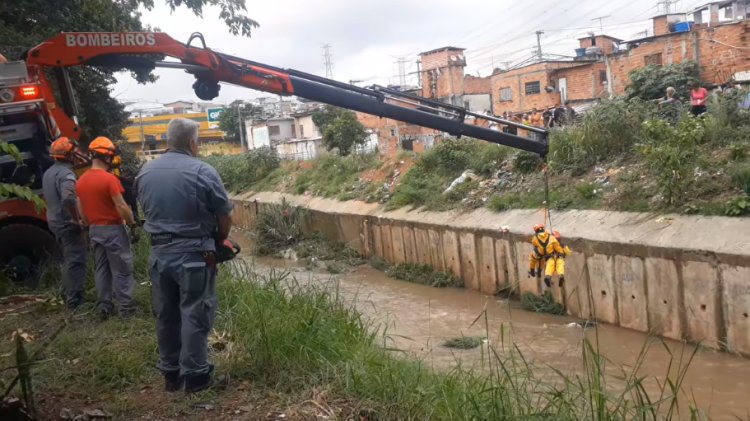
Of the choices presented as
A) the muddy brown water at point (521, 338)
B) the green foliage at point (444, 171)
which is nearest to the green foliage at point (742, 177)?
the muddy brown water at point (521, 338)

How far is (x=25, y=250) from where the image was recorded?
24.9ft

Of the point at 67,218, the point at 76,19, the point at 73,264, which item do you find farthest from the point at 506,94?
the point at 73,264

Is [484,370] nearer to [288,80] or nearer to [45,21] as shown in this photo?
[288,80]

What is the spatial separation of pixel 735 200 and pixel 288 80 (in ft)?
20.3

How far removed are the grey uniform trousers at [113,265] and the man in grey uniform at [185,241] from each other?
6.34ft

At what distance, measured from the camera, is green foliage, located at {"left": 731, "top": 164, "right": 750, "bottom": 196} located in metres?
8.54

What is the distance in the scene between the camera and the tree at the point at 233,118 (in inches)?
1962

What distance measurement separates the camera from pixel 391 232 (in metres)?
14.7

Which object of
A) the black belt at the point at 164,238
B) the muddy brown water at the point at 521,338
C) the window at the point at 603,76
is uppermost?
the window at the point at 603,76

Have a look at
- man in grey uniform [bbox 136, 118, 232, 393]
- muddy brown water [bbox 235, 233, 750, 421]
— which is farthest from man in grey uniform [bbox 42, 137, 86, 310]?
man in grey uniform [bbox 136, 118, 232, 393]

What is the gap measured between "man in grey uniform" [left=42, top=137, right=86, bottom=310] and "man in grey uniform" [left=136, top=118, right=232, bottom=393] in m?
2.47

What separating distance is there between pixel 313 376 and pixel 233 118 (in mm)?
47588

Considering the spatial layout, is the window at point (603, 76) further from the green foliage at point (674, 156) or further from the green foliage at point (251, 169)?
the green foliage at point (674, 156)

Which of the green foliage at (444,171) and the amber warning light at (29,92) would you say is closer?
the amber warning light at (29,92)
